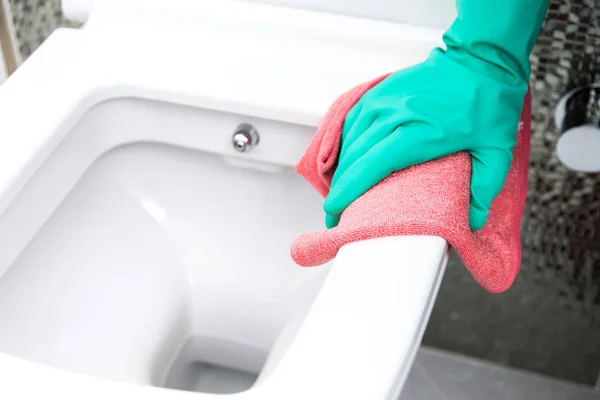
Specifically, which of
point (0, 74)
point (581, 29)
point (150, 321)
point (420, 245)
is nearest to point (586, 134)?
point (581, 29)

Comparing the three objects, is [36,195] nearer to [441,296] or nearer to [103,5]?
[103,5]

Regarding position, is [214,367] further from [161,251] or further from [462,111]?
[462,111]

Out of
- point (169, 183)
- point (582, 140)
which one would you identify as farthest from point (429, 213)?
point (169, 183)

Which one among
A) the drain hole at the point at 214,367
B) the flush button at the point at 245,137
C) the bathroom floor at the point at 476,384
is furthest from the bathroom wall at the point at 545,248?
the drain hole at the point at 214,367

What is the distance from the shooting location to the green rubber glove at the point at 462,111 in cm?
63

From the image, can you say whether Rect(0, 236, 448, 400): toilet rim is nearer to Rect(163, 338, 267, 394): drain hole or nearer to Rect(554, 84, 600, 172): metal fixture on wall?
Rect(554, 84, 600, 172): metal fixture on wall

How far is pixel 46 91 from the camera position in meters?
0.77

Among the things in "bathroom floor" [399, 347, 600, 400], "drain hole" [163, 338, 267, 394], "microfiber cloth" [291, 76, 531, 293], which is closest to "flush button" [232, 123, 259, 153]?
"microfiber cloth" [291, 76, 531, 293]

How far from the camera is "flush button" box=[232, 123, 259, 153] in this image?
801mm

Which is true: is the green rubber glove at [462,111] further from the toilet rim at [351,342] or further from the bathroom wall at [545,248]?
the bathroom wall at [545,248]

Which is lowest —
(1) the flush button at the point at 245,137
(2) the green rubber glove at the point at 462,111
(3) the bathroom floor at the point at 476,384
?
(3) the bathroom floor at the point at 476,384

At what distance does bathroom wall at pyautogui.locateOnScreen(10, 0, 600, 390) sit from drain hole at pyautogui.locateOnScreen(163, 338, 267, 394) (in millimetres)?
346

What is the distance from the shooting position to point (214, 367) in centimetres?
98

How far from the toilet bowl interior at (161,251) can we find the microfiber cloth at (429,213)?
4.1 inches
